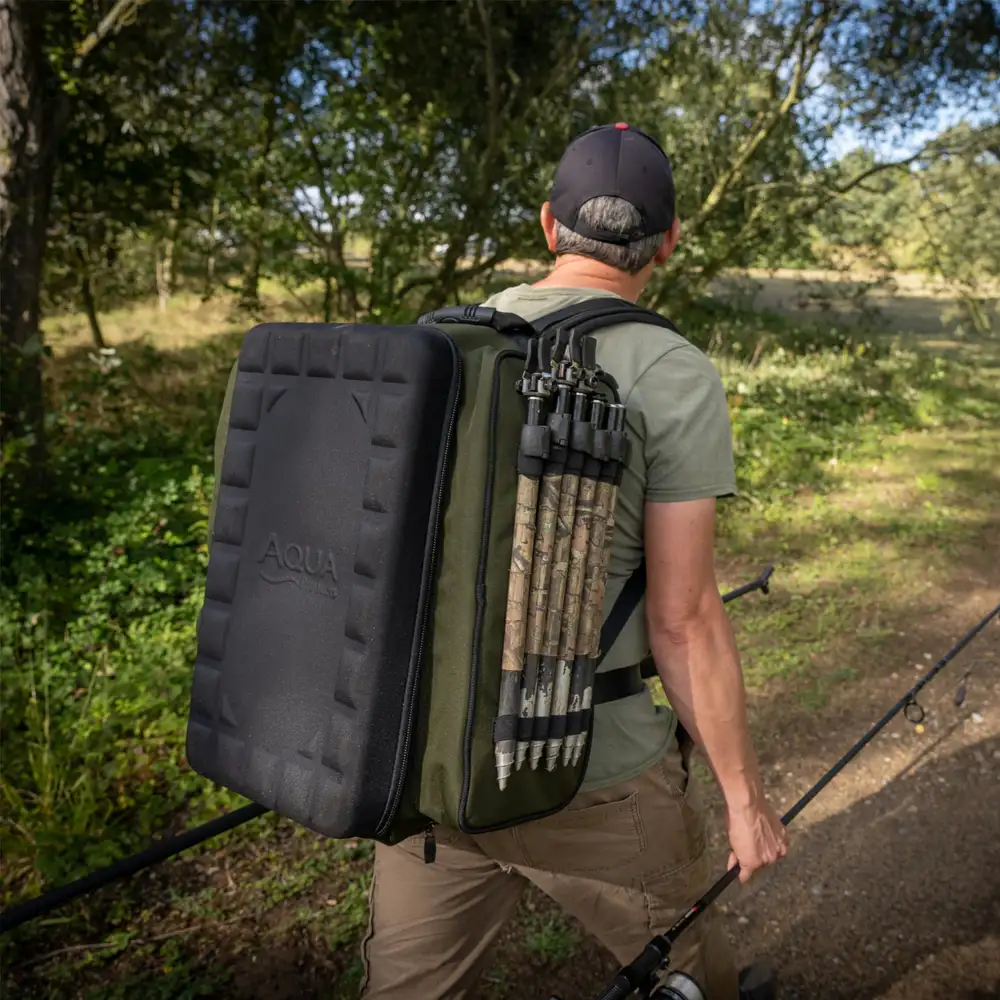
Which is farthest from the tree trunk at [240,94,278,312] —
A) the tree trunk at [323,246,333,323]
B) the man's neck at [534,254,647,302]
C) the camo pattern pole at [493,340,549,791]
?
the camo pattern pole at [493,340,549,791]

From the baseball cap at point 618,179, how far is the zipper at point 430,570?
0.47 metres

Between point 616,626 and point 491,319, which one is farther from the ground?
point 491,319

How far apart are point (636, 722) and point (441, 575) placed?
0.56 m

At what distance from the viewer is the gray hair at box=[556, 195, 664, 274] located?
1.66 m

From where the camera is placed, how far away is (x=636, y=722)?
1.71m

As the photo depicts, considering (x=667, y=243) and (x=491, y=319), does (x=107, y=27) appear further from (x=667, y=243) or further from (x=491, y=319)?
(x=491, y=319)

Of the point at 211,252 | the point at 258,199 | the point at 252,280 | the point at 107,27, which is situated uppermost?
the point at 107,27

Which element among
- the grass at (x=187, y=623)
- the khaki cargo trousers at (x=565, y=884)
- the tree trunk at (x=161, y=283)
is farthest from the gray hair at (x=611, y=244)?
the tree trunk at (x=161, y=283)

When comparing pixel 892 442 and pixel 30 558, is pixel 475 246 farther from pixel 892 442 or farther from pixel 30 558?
pixel 30 558

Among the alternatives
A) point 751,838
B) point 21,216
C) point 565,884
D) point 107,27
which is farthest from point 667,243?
point 107,27

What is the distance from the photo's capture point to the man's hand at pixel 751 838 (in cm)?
170

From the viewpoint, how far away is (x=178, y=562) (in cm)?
541

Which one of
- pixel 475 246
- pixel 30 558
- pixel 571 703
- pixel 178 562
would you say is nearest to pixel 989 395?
pixel 475 246

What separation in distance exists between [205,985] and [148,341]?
10142 millimetres
